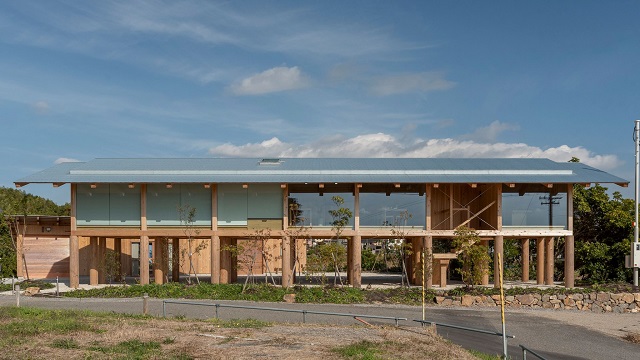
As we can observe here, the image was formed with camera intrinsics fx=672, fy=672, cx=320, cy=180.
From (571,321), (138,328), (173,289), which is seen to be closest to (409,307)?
(571,321)

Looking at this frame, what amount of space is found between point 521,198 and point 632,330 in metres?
12.6

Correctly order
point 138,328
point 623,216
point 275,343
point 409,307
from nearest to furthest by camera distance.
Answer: point 275,343 < point 138,328 < point 409,307 < point 623,216

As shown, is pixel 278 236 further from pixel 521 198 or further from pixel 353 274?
pixel 521 198

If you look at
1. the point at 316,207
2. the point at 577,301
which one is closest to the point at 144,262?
the point at 316,207

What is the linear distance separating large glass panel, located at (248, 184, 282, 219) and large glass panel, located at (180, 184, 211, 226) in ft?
7.05

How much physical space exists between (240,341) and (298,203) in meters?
18.3

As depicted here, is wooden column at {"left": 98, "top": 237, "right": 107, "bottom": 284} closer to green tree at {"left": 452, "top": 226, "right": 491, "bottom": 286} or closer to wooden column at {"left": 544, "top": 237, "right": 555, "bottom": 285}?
green tree at {"left": 452, "top": 226, "right": 491, "bottom": 286}

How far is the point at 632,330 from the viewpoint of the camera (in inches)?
911

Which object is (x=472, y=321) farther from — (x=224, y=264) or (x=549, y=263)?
(x=224, y=264)

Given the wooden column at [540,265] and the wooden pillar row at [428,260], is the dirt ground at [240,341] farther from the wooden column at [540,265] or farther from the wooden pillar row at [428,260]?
the wooden column at [540,265]

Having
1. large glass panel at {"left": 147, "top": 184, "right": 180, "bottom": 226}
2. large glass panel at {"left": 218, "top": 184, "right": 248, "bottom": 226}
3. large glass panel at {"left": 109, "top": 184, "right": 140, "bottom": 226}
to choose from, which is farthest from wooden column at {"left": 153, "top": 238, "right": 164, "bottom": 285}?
large glass panel at {"left": 218, "top": 184, "right": 248, "bottom": 226}

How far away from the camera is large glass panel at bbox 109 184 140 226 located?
3428 centimetres

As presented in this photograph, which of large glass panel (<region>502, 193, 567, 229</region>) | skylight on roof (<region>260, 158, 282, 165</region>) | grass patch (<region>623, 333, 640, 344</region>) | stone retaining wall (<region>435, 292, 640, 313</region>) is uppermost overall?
skylight on roof (<region>260, 158, 282, 165</region>)

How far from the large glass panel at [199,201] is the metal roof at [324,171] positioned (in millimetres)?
630
